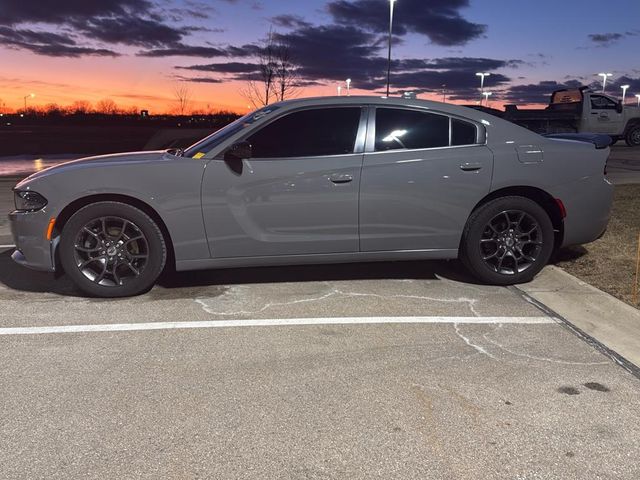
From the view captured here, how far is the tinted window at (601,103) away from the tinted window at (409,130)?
19764mm

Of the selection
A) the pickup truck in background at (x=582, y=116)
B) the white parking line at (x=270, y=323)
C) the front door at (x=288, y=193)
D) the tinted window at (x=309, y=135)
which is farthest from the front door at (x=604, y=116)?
the white parking line at (x=270, y=323)

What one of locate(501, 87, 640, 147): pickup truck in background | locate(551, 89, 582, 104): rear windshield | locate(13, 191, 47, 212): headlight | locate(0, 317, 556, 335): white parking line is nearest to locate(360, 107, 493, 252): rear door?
locate(0, 317, 556, 335): white parking line

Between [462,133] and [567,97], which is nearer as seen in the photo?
[462,133]

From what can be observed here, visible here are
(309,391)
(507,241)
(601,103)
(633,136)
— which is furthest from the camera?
(633,136)

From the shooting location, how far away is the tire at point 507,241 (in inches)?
195

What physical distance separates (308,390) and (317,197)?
1942mm

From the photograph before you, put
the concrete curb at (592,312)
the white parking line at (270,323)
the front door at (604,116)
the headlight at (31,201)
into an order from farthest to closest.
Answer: the front door at (604,116), the headlight at (31,201), the white parking line at (270,323), the concrete curb at (592,312)

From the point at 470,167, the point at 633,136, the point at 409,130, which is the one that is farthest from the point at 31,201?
the point at 633,136

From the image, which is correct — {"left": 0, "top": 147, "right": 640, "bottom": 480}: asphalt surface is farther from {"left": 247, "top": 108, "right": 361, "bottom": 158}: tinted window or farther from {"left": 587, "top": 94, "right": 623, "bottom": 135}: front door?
{"left": 587, "top": 94, "right": 623, "bottom": 135}: front door

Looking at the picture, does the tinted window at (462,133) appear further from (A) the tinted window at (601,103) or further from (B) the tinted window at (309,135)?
(A) the tinted window at (601,103)

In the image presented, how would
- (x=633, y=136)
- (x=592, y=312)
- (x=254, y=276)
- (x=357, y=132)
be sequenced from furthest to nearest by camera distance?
(x=633, y=136) < (x=254, y=276) < (x=357, y=132) < (x=592, y=312)

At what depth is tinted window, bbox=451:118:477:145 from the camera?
16.2 ft

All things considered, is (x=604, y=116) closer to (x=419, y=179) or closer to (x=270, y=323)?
(x=419, y=179)

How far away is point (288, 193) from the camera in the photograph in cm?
465
